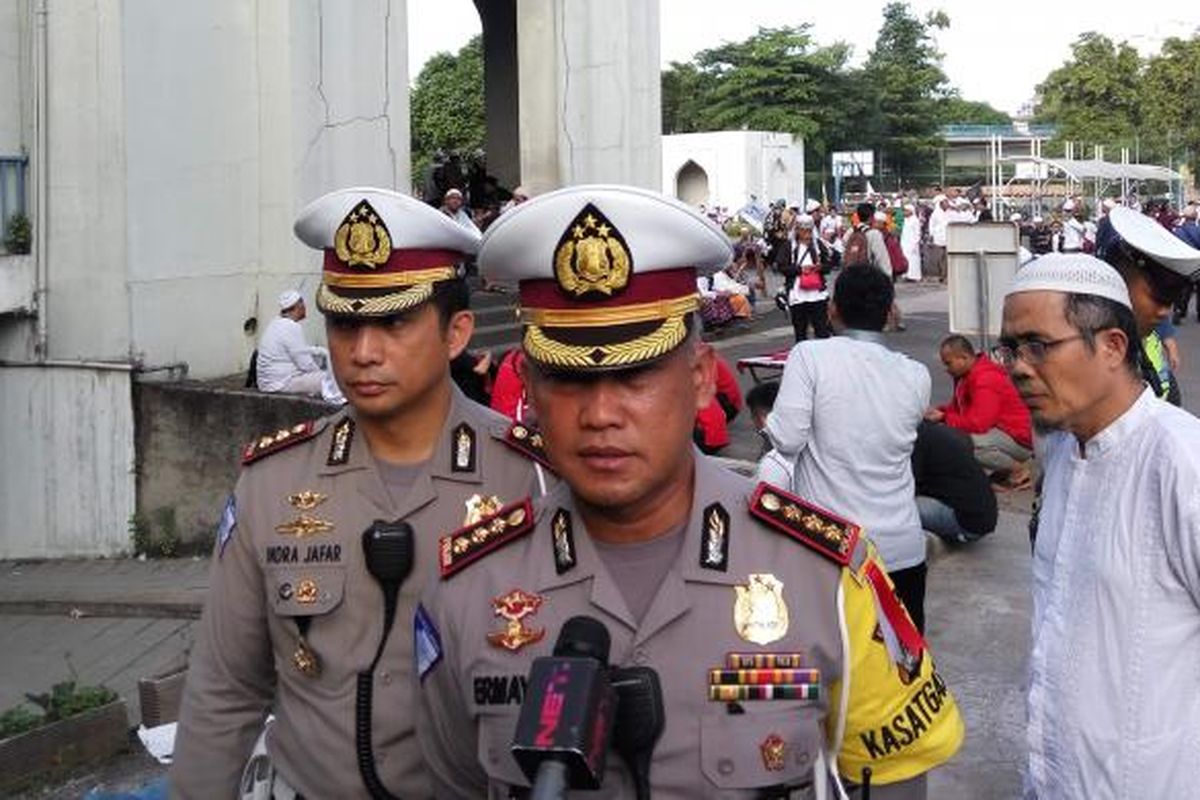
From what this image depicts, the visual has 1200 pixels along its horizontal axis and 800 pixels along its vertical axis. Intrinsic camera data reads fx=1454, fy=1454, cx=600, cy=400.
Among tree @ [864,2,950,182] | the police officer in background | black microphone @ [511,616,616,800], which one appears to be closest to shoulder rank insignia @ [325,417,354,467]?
black microphone @ [511,616,616,800]

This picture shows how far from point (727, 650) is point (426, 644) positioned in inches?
19.8

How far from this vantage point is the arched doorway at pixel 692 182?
51031mm

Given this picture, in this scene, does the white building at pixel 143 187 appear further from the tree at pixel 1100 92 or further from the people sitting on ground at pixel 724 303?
the tree at pixel 1100 92

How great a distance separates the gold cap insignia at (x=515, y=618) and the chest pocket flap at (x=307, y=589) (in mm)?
799

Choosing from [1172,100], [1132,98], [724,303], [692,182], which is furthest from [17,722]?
[1132,98]

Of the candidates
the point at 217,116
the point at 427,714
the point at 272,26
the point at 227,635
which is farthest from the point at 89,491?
the point at 427,714

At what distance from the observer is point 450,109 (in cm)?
6962

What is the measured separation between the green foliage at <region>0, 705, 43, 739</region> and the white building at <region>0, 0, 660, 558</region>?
4588 millimetres

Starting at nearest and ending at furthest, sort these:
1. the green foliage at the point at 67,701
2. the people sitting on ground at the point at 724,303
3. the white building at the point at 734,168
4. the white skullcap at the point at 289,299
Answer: the green foliage at the point at 67,701 < the white skullcap at the point at 289,299 < the people sitting on ground at the point at 724,303 < the white building at the point at 734,168

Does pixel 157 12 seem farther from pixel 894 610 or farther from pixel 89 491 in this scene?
pixel 894 610

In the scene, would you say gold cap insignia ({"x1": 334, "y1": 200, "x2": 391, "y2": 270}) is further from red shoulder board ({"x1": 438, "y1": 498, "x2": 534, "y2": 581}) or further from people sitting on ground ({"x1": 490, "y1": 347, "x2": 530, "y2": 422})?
people sitting on ground ({"x1": 490, "y1": 347, "x2": 530, "y2": 422})

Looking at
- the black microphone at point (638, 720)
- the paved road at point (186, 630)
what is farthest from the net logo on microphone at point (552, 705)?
the paved road at point (186, 630)

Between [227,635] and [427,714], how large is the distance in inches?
32.7

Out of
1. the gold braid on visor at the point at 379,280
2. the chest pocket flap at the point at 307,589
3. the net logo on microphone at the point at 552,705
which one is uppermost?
the gold braid on visor at the point at 379,280
